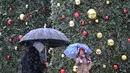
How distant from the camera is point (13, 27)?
7992 mm

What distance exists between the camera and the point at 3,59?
7.95 metres

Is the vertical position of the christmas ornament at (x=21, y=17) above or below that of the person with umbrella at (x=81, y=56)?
above

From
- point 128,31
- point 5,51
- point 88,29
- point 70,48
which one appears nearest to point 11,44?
point 5,51

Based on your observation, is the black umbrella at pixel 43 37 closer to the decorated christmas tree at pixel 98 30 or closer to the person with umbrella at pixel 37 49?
the person with umbrella at pixel 37 49

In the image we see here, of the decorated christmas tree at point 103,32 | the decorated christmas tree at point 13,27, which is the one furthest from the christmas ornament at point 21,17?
the decorated christmas tree at point 103,32

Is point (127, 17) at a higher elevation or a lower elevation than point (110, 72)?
higher

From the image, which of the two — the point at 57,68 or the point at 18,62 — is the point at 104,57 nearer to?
the point at 57,68

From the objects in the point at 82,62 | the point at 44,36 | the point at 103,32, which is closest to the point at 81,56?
the point at 82,62

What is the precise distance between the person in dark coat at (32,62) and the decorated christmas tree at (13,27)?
325 centimetres

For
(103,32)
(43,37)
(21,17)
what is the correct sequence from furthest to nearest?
(21,17) → (103,32) → (43,37)

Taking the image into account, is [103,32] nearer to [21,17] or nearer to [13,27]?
[21,17]

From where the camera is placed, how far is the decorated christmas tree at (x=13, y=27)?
7.93 m

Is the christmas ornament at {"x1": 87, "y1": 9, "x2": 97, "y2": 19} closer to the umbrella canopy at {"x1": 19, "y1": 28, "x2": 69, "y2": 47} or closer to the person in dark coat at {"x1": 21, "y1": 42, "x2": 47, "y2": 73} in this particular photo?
the umbrella canopy at {"x1": 19, "y1": 28, "x2": 69, "y2": 47}

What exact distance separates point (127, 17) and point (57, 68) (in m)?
1.66
